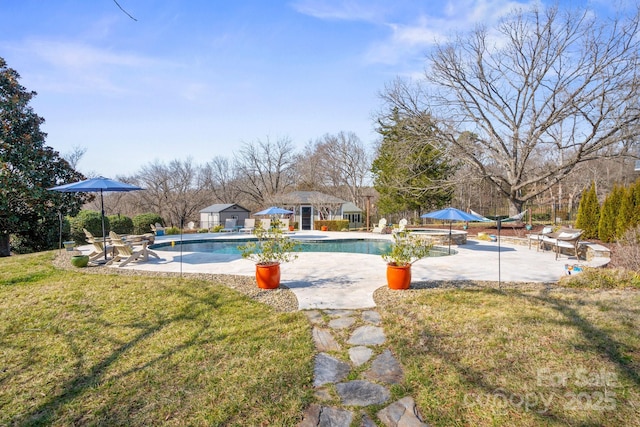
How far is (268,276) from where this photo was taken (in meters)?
5.76

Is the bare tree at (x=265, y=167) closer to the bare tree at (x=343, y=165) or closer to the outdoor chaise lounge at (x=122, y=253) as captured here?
the bare tree at (x=343, y=165)

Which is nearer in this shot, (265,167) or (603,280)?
(603,280)

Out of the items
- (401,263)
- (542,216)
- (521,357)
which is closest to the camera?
(521,357)

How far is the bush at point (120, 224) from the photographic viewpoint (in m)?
17.0

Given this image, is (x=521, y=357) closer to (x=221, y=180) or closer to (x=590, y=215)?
(x=590, y=215)

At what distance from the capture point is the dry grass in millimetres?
2361

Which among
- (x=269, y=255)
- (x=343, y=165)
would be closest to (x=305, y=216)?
(x=343, y=165)

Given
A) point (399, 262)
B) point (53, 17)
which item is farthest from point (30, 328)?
point (399, 262)

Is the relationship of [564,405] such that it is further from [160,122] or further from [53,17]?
[160,122]

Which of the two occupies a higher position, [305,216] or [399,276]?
[305,216]

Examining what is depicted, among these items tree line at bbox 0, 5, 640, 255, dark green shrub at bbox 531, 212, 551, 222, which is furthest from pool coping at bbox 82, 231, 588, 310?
dark green shrub at bbox 531, 212, 551, 222

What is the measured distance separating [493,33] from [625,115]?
7.03m

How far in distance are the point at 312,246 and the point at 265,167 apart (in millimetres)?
22683

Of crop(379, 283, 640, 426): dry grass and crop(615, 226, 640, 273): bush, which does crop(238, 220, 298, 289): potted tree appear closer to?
crop(379, 283, 640, 426): dry grass
